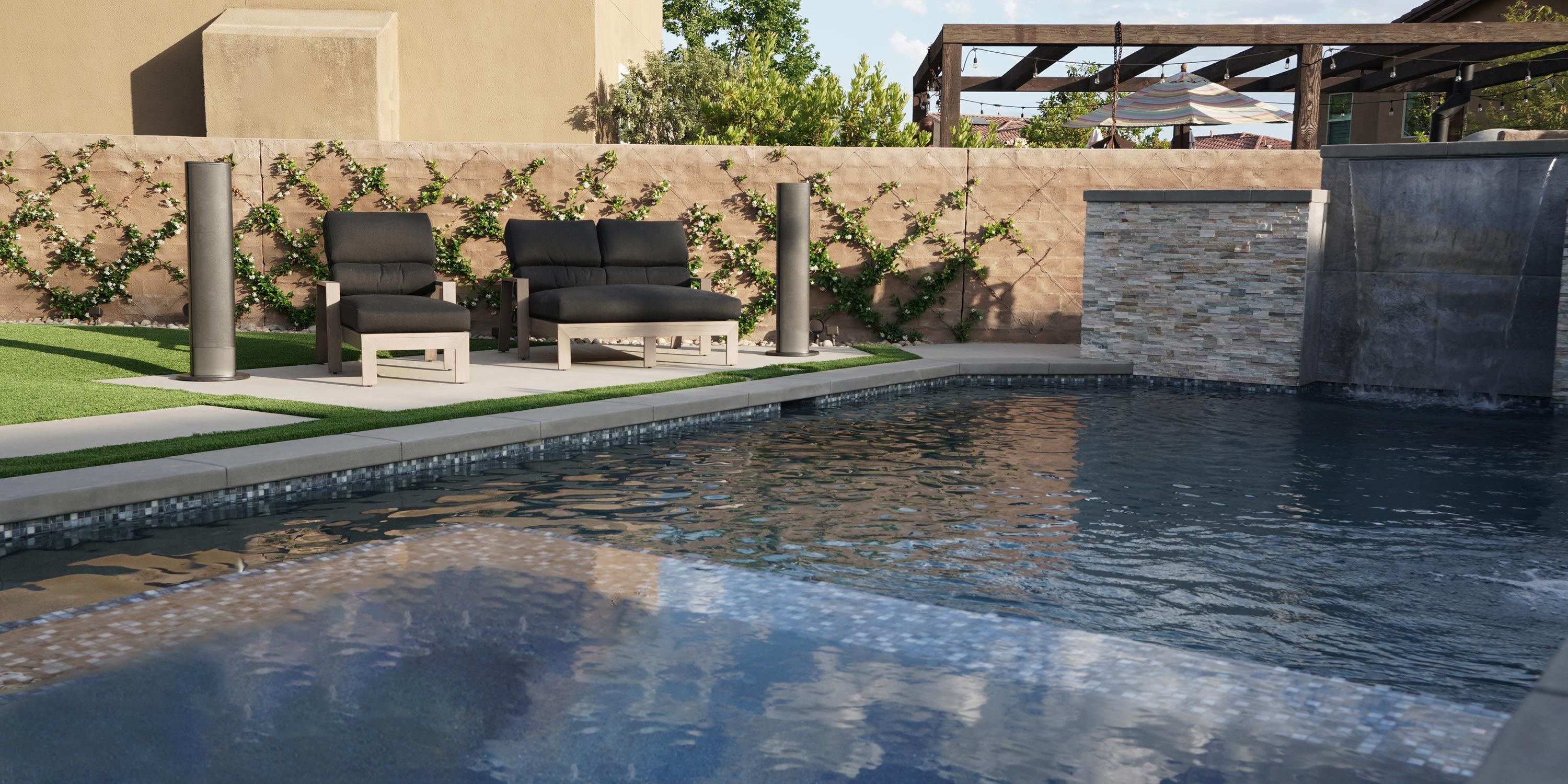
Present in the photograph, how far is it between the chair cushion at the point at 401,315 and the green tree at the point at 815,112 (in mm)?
7564

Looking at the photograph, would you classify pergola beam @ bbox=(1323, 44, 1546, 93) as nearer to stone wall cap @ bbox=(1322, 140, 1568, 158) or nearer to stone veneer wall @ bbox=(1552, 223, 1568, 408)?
stone wall cap @ bbox=(1322, 140, 1568, 158)

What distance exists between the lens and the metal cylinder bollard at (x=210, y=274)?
730 centimetres

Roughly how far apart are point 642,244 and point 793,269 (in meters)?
1.26

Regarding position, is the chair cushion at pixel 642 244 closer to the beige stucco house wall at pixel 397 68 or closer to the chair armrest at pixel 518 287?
the chair armrest at pixel 518 287

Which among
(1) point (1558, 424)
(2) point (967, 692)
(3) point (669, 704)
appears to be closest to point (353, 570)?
(3) point (669, 704)

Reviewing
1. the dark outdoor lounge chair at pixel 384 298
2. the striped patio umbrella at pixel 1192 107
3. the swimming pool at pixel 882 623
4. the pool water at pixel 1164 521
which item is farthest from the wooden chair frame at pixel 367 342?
the striped patio umbrella at pixel 1192 107

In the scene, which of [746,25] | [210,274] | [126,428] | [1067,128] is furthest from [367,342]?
[746,25]

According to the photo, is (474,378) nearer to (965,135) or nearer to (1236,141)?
(965,135)

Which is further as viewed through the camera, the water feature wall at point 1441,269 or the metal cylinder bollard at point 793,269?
the metal cylinder bollard at point 793,269

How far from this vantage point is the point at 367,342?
7.39 metres

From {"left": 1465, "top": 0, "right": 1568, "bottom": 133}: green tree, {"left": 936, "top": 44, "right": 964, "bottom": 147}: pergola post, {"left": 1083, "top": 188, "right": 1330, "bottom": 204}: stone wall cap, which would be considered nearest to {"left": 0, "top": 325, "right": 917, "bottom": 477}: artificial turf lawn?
{"left": 1083, "top": 188, "right": 1330, "bottom": 204}: stone wall cap

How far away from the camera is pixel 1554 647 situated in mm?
3094

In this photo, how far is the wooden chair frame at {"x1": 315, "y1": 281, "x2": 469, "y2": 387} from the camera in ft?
24.3

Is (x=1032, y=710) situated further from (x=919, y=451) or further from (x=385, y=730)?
(x=919, y=451)
